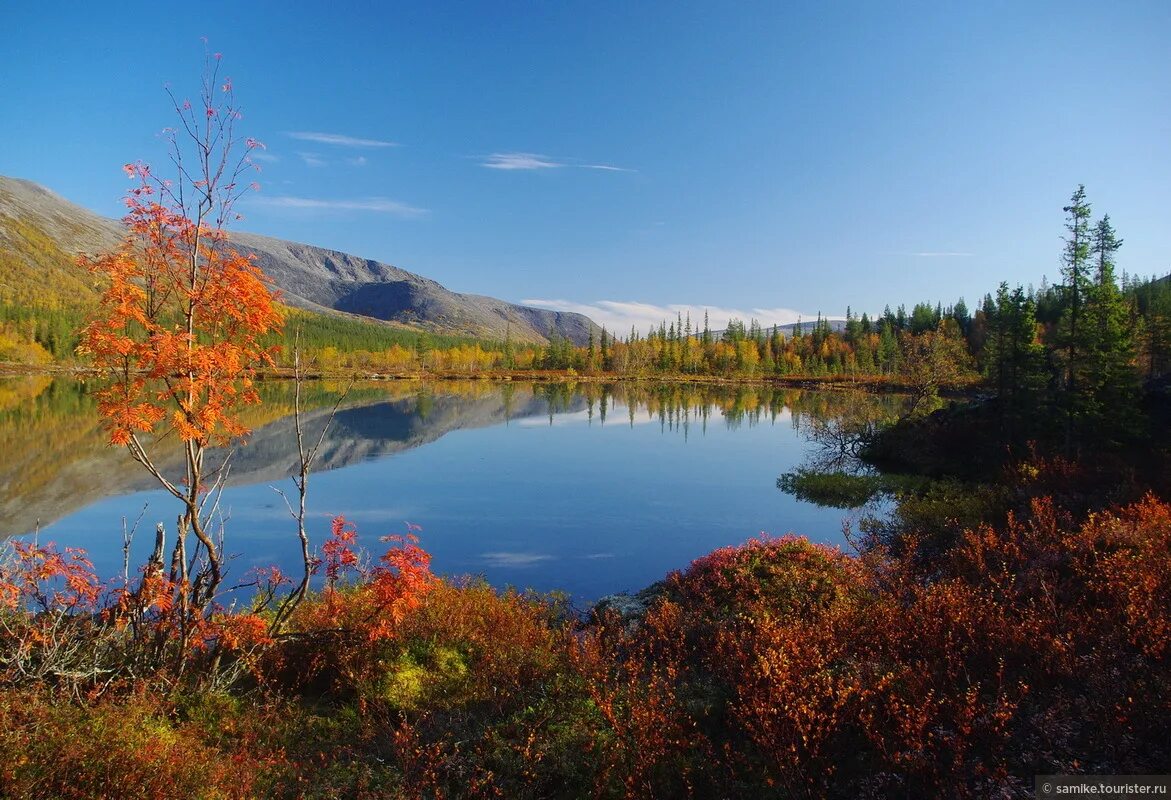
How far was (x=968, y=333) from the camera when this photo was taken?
4985 inches

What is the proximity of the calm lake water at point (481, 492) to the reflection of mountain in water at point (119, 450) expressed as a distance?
16cm

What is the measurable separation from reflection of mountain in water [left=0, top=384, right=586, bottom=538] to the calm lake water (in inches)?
6.2

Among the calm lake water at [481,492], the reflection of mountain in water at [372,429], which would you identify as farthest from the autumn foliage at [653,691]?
the reflection of mountain in water at [372,429]

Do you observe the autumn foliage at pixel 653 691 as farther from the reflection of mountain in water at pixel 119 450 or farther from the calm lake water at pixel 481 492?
the calm lake water at pixel 481 492

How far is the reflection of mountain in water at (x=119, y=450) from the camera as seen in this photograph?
79.2ft

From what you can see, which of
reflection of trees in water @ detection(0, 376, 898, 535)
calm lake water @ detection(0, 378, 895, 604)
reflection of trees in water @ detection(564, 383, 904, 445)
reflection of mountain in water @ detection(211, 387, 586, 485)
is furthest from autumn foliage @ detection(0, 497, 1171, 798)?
reflection of trees in water @ detection(564, 383, 904, 445)

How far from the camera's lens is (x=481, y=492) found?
1058 inches

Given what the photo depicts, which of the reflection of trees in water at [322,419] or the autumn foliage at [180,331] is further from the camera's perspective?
the reflection of trees in water at [322,419]

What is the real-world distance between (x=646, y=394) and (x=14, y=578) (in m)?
87.7

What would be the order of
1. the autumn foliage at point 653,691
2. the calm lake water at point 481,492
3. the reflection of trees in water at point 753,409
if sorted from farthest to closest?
the reflection of trees in water at point 753,409 → the calm lake water at point 481,492 → the autumn foliage at point 653,691

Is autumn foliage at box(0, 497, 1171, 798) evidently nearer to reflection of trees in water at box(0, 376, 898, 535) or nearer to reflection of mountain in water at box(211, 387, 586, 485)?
reflection of trees in water at box(0, 376, 898, 535)

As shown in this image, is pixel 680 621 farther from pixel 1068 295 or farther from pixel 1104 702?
pixel 1068 295

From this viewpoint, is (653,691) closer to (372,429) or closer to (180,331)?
(180,331)

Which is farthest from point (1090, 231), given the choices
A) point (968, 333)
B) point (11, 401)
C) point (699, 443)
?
point (968, 333)
